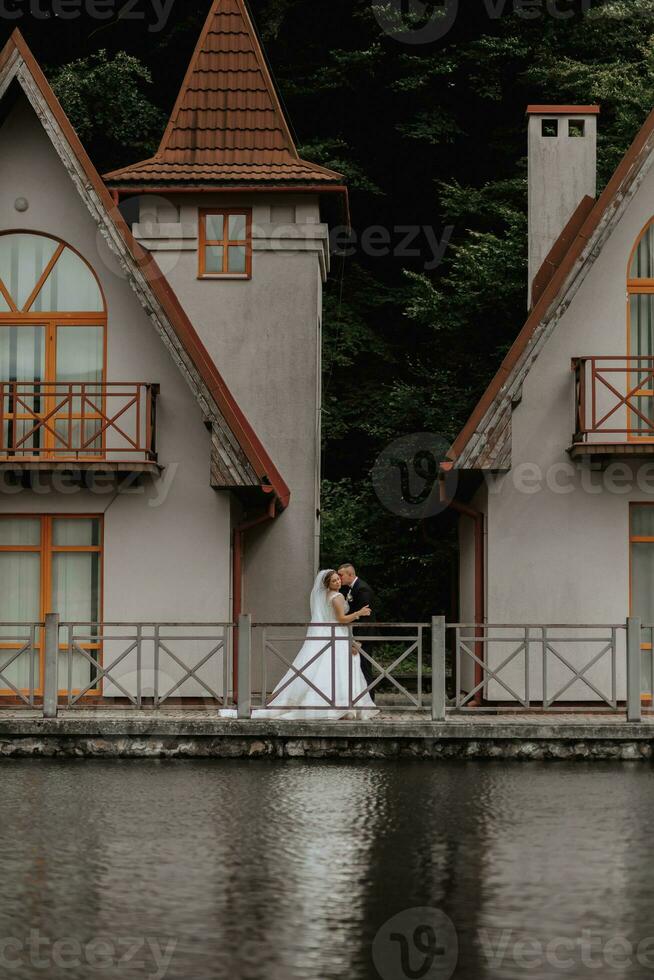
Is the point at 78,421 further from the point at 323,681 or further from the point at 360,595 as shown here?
the point at 323,681

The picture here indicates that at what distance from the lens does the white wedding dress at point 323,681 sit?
19.1 m

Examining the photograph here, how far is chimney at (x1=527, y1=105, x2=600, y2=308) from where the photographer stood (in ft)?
86.8

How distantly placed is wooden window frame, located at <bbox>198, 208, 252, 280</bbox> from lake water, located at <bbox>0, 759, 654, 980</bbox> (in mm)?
11873

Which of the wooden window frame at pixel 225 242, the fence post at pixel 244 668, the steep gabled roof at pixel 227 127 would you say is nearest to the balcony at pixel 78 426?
the fence post at pixel 244 668

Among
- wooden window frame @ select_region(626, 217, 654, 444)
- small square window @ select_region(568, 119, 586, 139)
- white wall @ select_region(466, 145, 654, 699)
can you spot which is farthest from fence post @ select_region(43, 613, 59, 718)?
small square window @ select_region(568, 119, 586, 139)

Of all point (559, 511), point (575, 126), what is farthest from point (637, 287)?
point (575, 126)

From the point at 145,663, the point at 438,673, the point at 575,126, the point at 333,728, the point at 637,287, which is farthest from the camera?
the point at 575,126

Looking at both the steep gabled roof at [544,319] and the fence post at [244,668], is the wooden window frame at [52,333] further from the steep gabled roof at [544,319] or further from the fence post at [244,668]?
the steep gabled roof at [544,319]

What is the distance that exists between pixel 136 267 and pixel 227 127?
616cm

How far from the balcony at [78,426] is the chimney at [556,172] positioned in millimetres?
7726

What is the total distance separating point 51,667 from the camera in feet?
62.2

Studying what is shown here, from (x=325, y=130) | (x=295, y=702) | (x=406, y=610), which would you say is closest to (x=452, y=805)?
(x=295, y=702)

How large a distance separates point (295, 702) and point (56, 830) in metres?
7.41

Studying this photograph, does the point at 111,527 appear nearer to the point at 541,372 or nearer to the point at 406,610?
the point at 541,372
